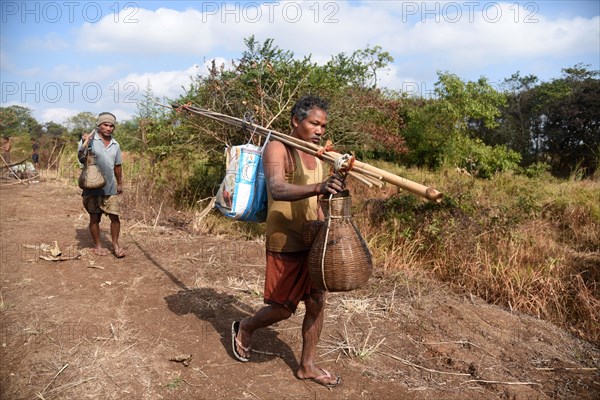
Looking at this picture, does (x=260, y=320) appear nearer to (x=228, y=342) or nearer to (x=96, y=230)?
(x=228, y=342)

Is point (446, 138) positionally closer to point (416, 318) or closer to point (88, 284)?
point (416, 318)

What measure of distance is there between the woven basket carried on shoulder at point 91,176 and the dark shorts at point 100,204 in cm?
24

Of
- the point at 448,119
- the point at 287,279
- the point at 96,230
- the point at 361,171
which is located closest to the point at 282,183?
the point at 361,171

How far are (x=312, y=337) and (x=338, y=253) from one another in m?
0.77

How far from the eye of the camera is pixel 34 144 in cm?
1516

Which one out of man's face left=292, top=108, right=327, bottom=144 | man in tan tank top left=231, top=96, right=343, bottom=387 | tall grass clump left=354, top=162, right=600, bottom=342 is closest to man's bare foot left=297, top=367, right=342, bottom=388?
man in tan tank top left=231, top=96, right=343, bottom=387

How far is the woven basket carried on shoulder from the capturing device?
5004 mm

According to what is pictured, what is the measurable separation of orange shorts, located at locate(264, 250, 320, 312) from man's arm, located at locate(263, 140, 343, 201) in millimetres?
504

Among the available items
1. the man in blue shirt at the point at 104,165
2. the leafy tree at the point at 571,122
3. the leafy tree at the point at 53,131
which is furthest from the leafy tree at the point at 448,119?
the leafy tree at the point at 53,131

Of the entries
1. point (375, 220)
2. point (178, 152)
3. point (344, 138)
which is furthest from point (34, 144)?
point (375, 220)

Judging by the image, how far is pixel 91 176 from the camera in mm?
5016

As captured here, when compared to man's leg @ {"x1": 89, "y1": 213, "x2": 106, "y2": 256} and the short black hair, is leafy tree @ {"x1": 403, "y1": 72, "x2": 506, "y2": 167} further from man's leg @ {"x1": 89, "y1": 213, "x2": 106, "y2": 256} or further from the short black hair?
the short black hair

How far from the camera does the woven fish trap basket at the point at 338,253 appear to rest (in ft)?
7.86

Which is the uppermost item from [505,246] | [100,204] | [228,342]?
[100,204]
